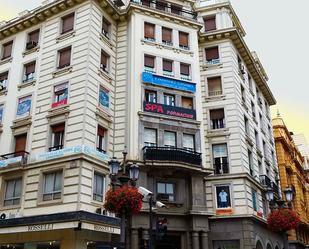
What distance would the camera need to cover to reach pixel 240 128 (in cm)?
2773

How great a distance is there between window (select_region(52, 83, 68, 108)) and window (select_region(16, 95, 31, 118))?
79.2 inches

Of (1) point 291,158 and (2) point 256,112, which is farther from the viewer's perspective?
(1) point 291,158

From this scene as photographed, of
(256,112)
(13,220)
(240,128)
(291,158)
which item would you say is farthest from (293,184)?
(13,220)

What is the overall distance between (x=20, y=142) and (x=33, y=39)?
7.65 meters

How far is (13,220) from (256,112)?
2176cm

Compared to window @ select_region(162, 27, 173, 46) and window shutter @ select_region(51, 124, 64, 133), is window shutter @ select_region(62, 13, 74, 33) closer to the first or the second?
window @ select_region(162, 27, 173, 46)

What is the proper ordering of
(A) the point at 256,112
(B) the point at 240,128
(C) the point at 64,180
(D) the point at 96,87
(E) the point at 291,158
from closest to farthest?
1. (C) the point at 64,180
2. (D) the point at 96,87
3. (B) the point at 240,128
4. (A) the point at 256,112
5. (E) the point at 291,158

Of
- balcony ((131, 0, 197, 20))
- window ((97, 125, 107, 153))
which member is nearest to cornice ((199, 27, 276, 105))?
balcony ((131, 0, 197, 20))

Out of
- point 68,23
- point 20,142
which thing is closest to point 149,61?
point 68,23

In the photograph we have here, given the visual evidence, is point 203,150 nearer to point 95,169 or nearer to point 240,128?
point 240,128

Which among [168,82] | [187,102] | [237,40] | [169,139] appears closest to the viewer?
[169,139]

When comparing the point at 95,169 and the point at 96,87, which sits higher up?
the point at 96,87

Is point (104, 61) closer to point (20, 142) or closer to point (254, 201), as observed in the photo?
point (20, 142)

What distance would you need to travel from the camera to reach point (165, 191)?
79.8ft
